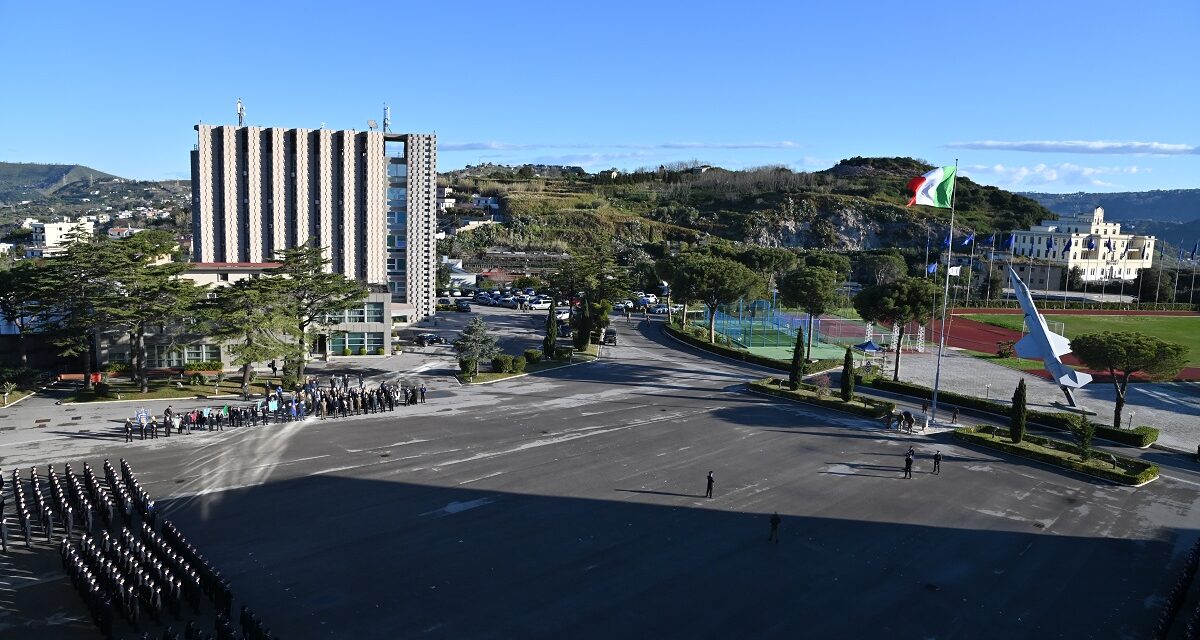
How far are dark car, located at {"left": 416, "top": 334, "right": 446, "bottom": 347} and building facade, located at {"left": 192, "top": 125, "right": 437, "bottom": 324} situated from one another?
455 cm

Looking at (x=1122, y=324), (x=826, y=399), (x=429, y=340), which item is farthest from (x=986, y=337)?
(x=429, y=340)

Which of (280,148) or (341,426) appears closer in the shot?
(341,426)

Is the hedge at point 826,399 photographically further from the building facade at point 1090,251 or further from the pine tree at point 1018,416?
the building facade at point 1090,251

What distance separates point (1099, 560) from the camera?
75.7 feet

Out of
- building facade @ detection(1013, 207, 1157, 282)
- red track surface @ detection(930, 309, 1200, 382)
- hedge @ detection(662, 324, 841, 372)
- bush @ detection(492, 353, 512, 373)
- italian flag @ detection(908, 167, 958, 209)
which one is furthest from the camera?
building facade @ detection(1013, 207, 1157, 282)

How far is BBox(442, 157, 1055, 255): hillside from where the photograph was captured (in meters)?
138

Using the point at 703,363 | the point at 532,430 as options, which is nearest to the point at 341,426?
the point at 532,430

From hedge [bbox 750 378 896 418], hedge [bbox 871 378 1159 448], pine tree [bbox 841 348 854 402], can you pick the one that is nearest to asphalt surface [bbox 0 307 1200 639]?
hedge [bbox 750 378 896 418]

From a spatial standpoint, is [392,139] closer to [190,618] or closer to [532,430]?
[532,430]

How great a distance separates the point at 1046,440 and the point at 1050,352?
789 cm

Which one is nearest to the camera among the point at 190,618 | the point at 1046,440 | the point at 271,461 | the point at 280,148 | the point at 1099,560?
the point at 190,618

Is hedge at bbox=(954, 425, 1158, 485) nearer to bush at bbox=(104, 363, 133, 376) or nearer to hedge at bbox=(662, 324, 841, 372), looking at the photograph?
hedge at bbox=(662, 324, 841, 372)

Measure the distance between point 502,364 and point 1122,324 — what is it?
226 feet

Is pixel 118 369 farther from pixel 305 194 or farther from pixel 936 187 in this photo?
pixel 936 187
